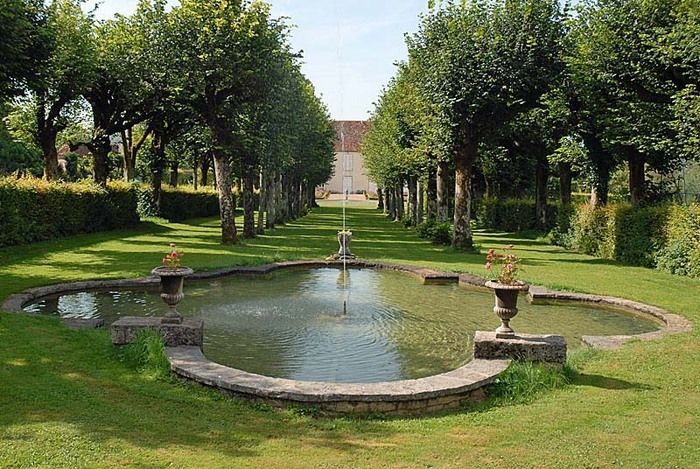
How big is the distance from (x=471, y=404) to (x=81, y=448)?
3361 mm

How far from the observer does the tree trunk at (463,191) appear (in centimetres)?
2167

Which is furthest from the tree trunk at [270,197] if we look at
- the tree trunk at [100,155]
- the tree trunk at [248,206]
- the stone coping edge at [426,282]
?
the stone coping edge at [426,282]

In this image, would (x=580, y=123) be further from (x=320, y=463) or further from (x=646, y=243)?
(x=320, y=463)

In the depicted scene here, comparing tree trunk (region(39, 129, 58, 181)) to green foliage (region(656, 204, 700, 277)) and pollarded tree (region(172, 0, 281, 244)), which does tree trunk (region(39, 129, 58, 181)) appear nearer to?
pollarded tree (region(172, 0, 281, 244))

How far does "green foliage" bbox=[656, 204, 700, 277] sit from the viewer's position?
15570mm

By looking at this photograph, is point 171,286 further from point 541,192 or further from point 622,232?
point 541,192

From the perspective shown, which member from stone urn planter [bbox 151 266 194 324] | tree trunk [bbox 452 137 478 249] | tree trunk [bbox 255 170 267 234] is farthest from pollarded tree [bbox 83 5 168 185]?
stone urn planter [bbox 151 266 194 324]

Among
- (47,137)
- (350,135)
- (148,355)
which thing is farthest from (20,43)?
(350,135)

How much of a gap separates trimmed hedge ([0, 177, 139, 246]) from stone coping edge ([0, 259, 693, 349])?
305 inches

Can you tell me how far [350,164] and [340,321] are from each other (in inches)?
3586

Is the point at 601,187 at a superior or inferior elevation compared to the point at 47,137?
inferior

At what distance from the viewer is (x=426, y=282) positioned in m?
15.0

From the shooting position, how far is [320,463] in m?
4.66

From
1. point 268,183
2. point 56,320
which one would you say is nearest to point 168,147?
point 268,183
